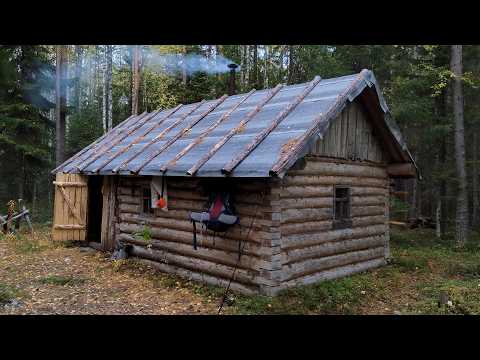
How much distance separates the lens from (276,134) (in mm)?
9461

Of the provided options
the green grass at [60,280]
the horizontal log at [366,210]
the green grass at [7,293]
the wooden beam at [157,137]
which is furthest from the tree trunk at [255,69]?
the green grass at [7,293]

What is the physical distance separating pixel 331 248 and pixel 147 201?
19.5ft

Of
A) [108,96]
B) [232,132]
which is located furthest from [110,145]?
[108,96]

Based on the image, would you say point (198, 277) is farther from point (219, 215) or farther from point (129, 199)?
point (129, 199)

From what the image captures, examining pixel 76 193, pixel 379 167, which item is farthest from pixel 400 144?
pixel 76 193

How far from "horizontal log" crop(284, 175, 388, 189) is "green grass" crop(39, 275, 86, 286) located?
20.5ft

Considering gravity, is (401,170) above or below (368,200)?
above

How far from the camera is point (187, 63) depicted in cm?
3091

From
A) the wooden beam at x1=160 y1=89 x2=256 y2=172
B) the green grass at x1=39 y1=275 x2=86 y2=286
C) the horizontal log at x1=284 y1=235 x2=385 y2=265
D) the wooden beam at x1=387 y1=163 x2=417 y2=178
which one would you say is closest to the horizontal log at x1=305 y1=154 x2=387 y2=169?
the wooden beam at x1=387 y1=163 x2=417 y2=178

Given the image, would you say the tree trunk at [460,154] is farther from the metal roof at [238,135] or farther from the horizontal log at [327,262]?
the horizontal log at [327,262]

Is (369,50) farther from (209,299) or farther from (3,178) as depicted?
(3,178)

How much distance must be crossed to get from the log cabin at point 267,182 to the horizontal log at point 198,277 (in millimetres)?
29

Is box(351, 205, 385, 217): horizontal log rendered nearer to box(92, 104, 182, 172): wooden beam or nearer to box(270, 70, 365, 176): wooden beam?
box(270, 70, 365, 176): wooden beam
